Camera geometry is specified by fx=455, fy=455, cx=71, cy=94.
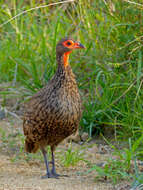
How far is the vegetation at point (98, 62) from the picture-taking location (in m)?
4.93

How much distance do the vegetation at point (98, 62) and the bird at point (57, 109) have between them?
479 mm

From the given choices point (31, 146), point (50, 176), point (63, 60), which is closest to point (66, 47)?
point (63, 60)

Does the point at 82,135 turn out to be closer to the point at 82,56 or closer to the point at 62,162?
the point at 62,162

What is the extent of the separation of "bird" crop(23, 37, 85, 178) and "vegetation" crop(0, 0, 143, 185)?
1.57ft

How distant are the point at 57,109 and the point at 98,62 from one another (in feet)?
5.07

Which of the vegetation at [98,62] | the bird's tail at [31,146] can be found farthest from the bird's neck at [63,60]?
the bird's tail at [31,146]

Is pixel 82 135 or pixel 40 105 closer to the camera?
pixel 40 105

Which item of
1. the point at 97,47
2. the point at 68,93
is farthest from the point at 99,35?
the point at 68,93

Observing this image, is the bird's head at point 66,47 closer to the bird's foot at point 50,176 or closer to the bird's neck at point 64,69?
the bird's neck at point 64,69

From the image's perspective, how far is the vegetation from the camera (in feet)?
16.2

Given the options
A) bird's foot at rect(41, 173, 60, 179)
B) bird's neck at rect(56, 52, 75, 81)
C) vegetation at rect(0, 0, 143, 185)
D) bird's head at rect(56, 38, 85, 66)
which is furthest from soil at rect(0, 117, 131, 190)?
bird's head at rect(56, 38, 85, 66)

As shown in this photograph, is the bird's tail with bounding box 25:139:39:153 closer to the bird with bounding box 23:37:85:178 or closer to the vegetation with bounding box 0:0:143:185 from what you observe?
the bird with bounding box 23:37:85:178

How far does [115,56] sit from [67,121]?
1.44 metres

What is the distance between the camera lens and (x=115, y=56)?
5.38 metres
